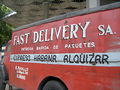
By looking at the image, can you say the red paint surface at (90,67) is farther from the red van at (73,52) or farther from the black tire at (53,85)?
the black tire at (53,85)

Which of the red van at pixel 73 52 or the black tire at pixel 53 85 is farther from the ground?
the red van at pixel 73 52

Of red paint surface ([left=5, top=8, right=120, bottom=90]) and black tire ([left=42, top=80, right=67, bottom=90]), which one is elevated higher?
red paint surface ([left=5, top=8, right=120, bottom=90])

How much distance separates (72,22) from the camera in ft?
19.2

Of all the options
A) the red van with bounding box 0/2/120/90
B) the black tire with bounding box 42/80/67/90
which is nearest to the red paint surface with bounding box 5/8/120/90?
the red van with bounding box 0/2/120/90

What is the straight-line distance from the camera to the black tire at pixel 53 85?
6045 millimetres

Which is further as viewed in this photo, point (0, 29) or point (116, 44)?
point (0, 29)

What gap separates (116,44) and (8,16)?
65.3ft

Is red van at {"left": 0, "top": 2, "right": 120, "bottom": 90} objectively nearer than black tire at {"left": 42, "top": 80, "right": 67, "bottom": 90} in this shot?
Yes

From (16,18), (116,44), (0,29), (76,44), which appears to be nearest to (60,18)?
(76,44)

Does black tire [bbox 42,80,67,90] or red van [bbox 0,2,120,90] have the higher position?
red van [bbox 0,2,120,90]

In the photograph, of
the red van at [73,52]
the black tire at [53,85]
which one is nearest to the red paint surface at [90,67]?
the red van at [73,52]

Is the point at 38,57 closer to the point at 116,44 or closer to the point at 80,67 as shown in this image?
the point at 80,67

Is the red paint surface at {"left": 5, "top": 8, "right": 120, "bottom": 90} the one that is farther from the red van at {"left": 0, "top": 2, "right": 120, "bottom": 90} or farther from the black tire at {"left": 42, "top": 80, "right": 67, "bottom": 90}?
the black tire at {"left": 42, "top": 80, "right": 67, "bottom": 90}

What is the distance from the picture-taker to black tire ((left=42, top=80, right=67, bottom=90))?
19.8ft
